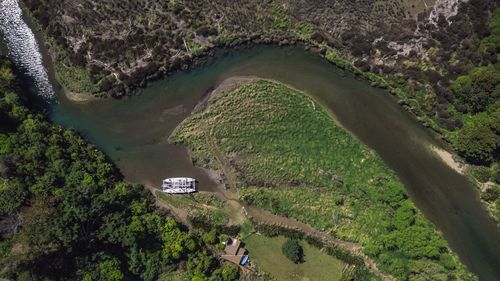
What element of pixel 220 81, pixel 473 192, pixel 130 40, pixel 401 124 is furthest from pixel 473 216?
pixel 130 40

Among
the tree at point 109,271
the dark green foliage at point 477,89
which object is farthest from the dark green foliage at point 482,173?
the tree at point 109,271

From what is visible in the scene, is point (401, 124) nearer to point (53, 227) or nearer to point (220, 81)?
point (220, 81)

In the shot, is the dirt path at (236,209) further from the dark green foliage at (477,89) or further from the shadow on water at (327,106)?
the dark green foliage at (477,89)

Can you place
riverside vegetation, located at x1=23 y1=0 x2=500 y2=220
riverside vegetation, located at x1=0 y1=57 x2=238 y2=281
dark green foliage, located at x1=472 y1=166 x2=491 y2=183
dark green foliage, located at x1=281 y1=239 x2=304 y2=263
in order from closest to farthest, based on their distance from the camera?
riverside vegetation, located at x1=0 y1=57 x2=238 y2=281 → dark green foliage, located at x1=281 y1=239 x2=304 y2=263 → riverside vegetation, located at x1=23 y1=0 x2=500 y2=220 → dark green foliage, located at x1=472 y1=166 x2=491 y2=183

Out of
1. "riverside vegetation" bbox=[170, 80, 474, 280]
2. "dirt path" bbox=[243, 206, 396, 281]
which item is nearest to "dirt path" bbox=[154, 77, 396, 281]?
"dirt path" bbox=[243, 206, 396, 281]

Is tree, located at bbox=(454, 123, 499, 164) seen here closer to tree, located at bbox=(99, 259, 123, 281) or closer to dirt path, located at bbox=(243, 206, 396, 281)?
dirt path, located at bbox=(243, 206, 396, 281)

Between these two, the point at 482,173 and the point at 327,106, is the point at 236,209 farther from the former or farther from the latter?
the point at 482,173
